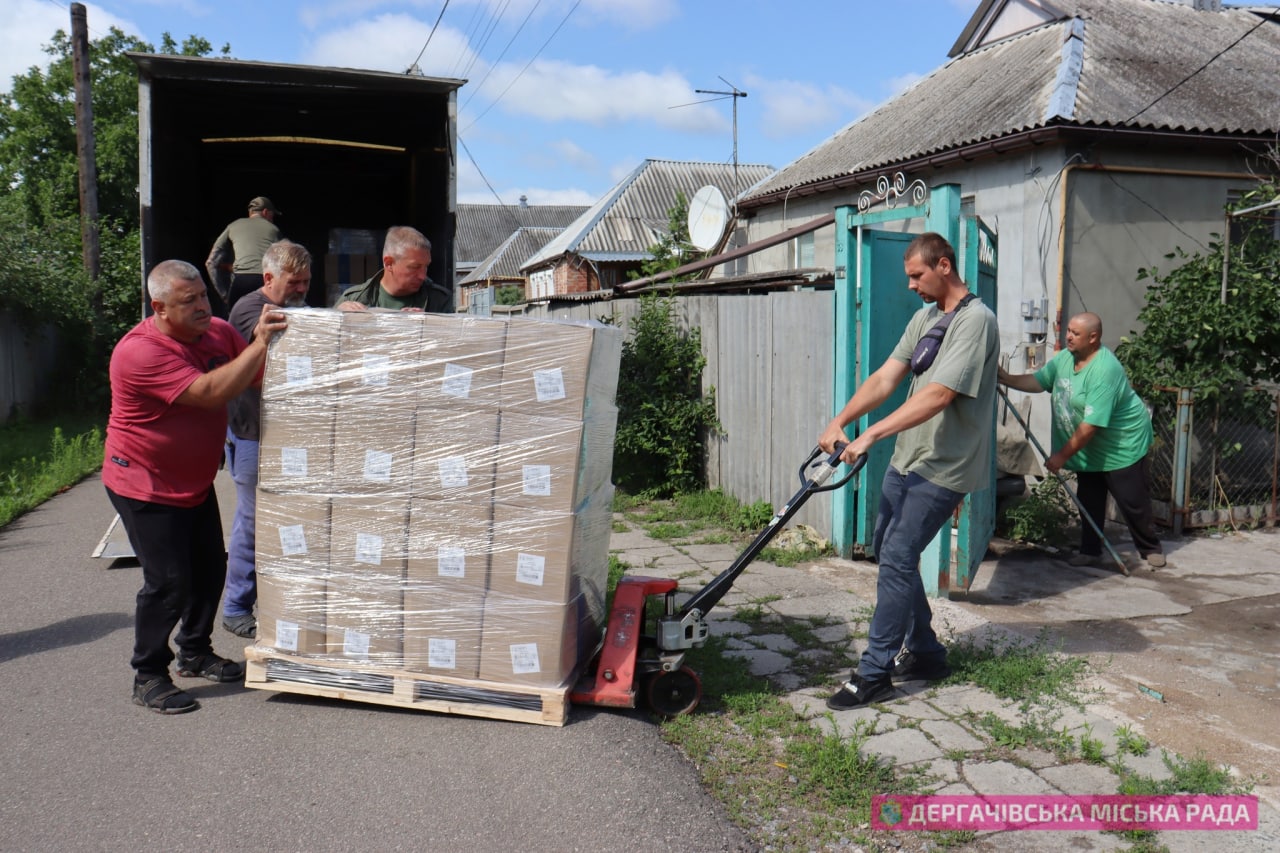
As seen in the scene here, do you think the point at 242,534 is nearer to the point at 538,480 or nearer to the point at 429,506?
the point at 429,506

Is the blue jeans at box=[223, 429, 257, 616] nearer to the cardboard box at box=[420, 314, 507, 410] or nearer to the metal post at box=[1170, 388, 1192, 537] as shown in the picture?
the cardboard box at box=[420, 314, 507, 410]

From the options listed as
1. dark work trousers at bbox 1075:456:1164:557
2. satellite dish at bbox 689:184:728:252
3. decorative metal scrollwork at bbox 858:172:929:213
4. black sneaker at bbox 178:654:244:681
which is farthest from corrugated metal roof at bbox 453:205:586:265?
black sneaker at bbox 178:654:244:681

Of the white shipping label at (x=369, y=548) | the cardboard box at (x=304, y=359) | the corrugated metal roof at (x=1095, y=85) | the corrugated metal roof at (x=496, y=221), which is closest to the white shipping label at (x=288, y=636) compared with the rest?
the white shipping label at (x=369, y=548)

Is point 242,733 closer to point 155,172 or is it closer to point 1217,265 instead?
point 155,172

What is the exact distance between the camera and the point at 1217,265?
7.91 metres

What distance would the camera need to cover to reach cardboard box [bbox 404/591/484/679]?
4.01 m

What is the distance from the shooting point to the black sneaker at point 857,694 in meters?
4.22

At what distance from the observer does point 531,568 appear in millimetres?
3955

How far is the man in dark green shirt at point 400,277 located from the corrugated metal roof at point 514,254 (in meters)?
40.2

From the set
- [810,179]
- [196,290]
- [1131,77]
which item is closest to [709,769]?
[196,290]

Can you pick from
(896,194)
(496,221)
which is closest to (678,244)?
(896,194)

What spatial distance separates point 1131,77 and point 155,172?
9712 mm

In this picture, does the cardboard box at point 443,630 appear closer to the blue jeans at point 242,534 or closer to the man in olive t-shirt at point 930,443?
the blue jeans at point 242,534

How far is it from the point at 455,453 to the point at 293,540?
0.81 meters
